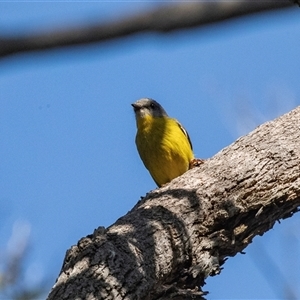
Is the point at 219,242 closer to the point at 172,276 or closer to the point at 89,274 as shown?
the point at 172,276

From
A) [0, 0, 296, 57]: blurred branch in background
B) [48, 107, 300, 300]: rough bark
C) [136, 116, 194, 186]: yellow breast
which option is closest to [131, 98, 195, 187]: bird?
[136, 116, 194, 186]: yellow breast

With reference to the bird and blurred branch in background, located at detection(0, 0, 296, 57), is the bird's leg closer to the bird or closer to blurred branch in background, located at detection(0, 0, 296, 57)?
the bird

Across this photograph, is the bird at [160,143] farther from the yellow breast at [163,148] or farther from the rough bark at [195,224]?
the rough bark at [195,224]

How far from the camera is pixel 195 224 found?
15.8ft

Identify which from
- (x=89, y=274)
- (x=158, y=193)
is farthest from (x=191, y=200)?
(x=89, y=274)

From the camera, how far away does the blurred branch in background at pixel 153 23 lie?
2.79 meters

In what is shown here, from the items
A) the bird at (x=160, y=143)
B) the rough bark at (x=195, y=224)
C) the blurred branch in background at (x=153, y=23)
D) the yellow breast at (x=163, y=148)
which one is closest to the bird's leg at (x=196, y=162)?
the bird at (x=160, y=143)

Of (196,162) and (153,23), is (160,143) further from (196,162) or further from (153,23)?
(153,23)

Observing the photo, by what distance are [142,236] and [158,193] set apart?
62 centimetres

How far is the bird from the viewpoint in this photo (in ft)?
23.8

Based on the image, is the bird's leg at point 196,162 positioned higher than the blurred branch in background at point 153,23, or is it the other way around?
the bird's leg at point 196,162

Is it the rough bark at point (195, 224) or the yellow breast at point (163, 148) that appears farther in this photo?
the yellow breast at point (163, 148)

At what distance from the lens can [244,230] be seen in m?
4.87

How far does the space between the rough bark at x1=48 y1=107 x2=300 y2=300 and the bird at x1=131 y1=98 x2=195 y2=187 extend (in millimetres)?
1769
